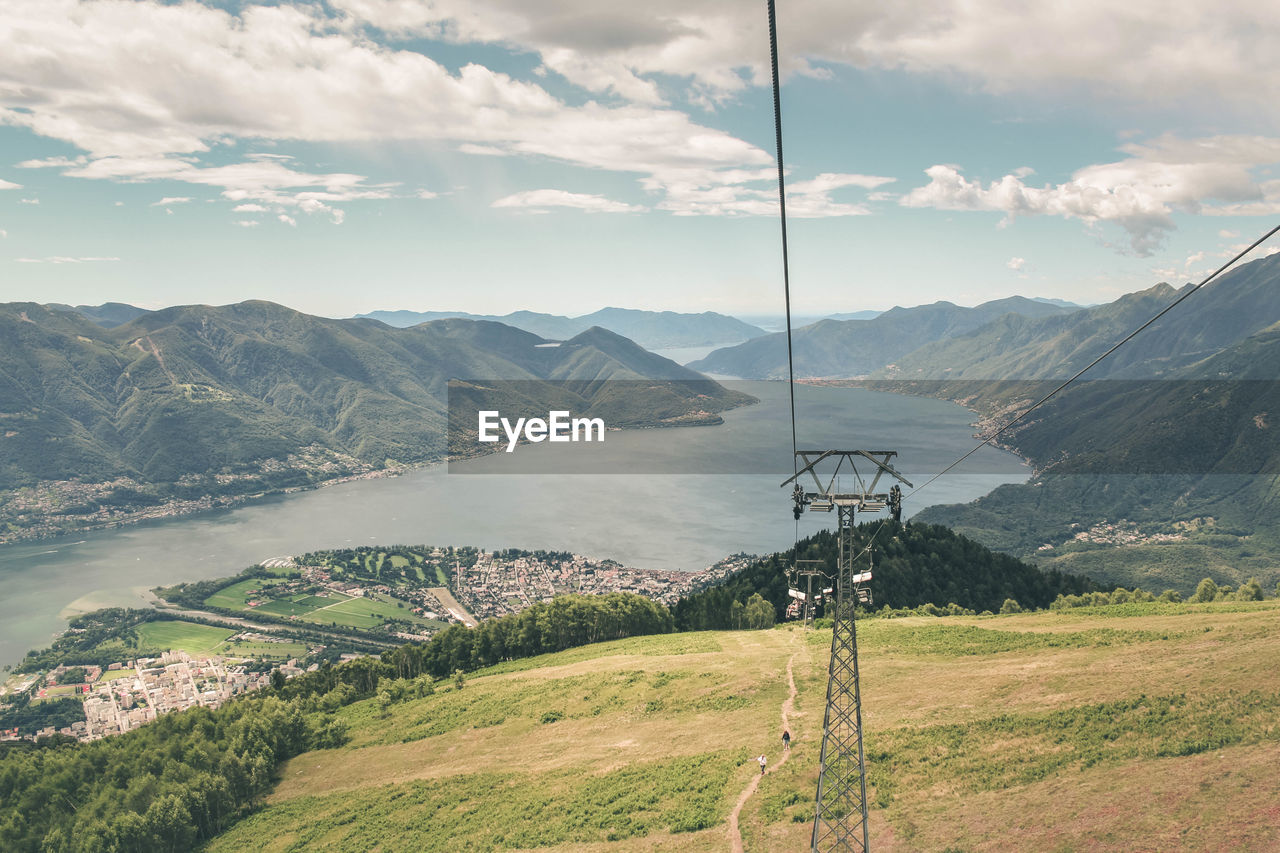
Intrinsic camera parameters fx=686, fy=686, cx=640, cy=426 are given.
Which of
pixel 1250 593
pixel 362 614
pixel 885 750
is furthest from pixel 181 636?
pixel 1250 593

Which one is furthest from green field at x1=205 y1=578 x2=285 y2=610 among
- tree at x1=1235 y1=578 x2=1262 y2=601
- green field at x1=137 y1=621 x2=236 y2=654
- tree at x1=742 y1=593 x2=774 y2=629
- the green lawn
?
tree at x1=1235 y1=578 x2=1262 y2=601

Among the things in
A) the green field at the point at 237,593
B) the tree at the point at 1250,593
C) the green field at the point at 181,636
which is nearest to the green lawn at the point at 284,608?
the green field at the point at 237,593

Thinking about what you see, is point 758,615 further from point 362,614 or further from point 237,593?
point 237,593

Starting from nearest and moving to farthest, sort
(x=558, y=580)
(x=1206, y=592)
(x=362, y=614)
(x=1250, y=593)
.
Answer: (x=1250, y=593) → (x=1206, y=592) → (x=558, y=580) → (x=362, y=614)

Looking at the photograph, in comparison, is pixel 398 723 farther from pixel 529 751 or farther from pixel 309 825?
pixel 529 751

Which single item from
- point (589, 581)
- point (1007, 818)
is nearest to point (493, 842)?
point (1007, 818)

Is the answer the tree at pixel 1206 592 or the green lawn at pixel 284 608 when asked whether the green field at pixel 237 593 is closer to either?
the green lawn at pixel 284 608
